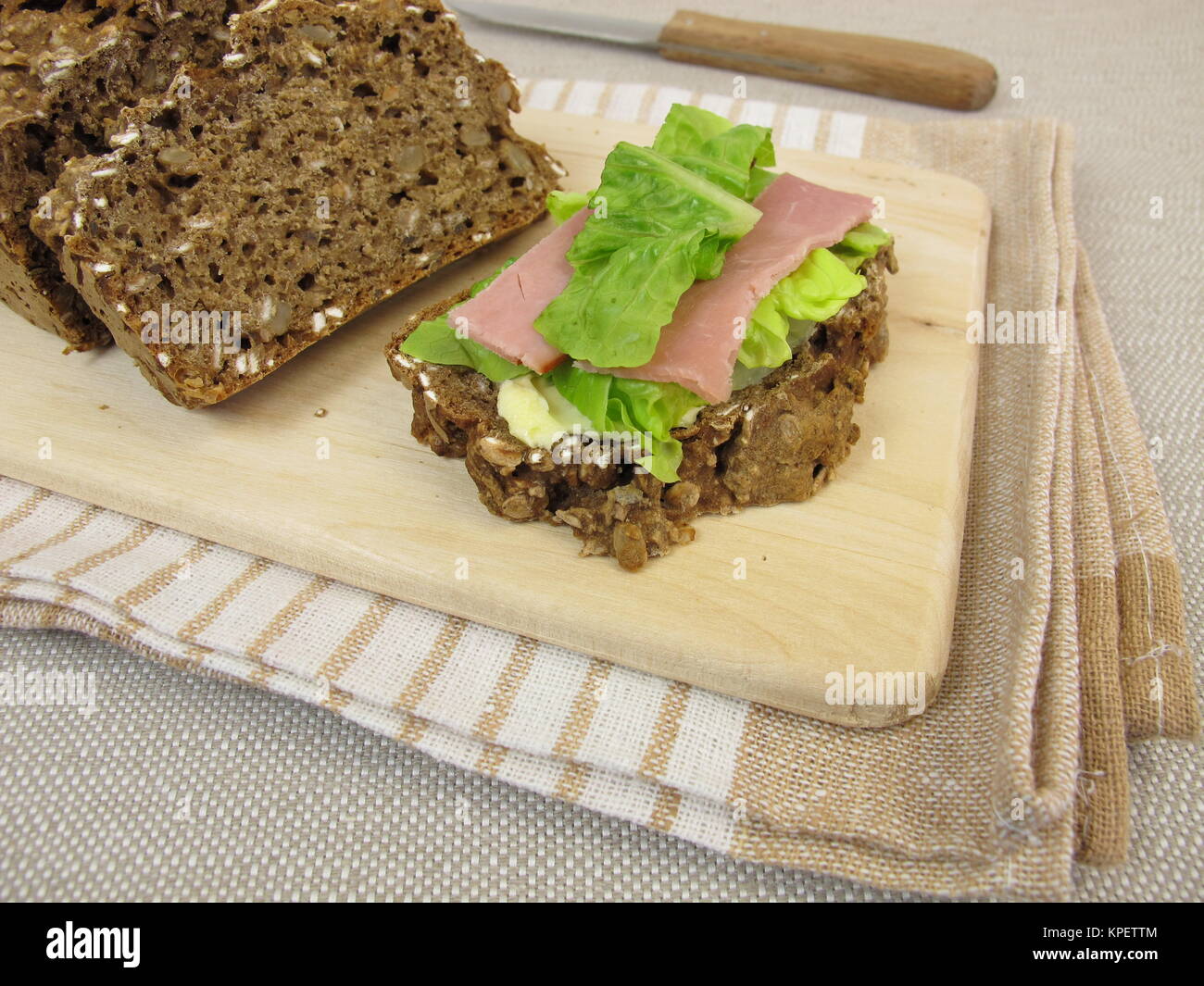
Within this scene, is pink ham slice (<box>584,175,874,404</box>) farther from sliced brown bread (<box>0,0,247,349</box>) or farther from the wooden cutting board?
sliced brown bread (<box>0,0,247,349</box>)

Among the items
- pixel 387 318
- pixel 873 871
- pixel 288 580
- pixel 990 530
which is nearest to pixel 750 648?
pixel 873 871

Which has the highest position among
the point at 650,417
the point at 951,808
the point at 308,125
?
the point at 308,125

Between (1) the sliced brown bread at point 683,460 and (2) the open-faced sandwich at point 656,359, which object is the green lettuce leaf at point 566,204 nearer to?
(2) the open-faced sandwich at point 656,359

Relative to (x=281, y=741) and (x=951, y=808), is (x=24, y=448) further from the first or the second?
(x=951, y=808)

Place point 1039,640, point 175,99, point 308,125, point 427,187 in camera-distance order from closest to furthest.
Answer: point 1039,640 → point 175,99 → point 308,125 → point 427,187

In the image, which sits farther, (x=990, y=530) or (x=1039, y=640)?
(x=990, y=530)

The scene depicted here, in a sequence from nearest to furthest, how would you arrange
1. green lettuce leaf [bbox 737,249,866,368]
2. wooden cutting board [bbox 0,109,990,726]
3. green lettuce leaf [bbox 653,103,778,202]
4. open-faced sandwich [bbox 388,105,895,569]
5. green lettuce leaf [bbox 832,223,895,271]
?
wooden cutting board [bbox 0,109,990,726], open-faced sandwich [bbox 388,105,895,569], green lettuce leaf [bbox 737,249,866,368], green lettuce leaf [bbox 653,103,778,202], green lettuce leaf [bbox 832,223,895,271]

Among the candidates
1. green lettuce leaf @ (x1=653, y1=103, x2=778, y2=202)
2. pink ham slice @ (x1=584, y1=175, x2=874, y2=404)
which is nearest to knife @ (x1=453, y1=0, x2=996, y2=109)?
green lettuce leaf @ (x1=653, y1=103, x2=778, y2=202)
